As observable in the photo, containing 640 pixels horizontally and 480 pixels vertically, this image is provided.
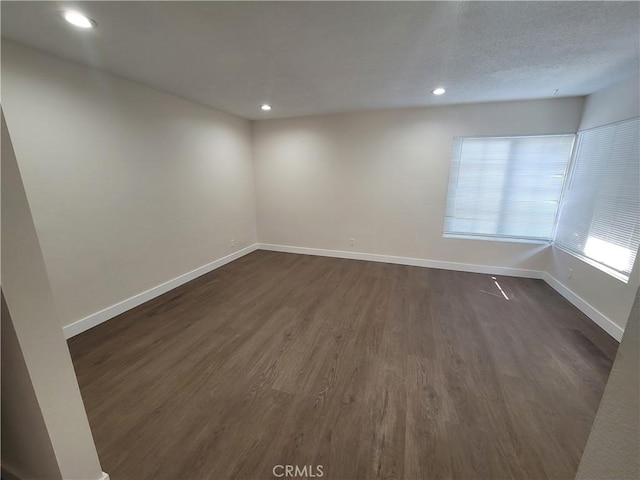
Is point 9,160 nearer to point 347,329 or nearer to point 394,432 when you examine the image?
point 394,432

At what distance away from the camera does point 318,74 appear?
2432 mm

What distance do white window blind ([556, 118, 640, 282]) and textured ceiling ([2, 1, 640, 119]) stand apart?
1.96 feet

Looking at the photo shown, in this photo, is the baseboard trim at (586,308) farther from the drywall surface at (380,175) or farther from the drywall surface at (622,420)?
the drywall surface at (622,420)

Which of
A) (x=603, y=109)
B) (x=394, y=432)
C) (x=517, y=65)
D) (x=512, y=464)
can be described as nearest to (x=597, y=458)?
(x=512, y=464)

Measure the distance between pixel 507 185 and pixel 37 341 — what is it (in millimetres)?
4679

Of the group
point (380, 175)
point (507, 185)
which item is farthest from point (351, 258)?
point (507, 185)

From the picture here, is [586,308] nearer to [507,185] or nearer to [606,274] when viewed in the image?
[606,274]

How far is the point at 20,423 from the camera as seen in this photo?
94 cm

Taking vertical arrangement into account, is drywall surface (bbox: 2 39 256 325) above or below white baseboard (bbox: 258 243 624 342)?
above

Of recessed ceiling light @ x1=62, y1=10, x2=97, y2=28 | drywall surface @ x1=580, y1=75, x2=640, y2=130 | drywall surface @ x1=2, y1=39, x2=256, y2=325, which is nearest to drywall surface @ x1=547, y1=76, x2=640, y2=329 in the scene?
drywall surface @ x1=580, y1=75, x2=640, y2=130

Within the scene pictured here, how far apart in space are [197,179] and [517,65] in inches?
148

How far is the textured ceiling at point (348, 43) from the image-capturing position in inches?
58.9

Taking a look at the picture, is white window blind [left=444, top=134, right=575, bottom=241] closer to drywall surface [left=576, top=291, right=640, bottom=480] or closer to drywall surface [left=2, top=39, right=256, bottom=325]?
drywall surface [left=576, top=291, right=640, bottom=480]

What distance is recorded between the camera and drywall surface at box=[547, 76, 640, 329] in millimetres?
2310
